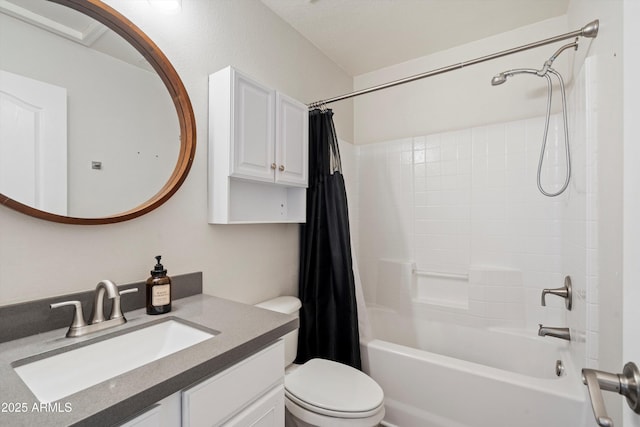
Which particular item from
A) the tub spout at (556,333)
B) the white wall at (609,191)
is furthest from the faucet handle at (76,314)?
the tub spout at (556,333)

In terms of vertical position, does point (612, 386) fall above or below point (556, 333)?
above

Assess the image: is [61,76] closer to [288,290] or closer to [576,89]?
[288,290]

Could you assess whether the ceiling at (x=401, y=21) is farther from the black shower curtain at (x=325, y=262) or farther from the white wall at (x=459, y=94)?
the black shower curtain at (x=325, y=262)

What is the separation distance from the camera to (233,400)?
0.78 meters

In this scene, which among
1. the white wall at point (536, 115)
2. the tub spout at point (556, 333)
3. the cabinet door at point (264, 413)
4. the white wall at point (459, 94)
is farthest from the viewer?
the white wall at point (459, 94)

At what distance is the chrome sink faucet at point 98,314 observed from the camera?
2.80 feet

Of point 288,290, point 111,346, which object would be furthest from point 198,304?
point 288,290

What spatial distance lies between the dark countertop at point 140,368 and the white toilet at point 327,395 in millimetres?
520

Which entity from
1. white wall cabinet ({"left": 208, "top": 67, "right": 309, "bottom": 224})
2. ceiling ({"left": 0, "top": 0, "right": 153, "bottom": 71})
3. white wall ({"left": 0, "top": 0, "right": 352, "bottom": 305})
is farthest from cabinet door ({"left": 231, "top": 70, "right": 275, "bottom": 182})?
ceiling ({"left": 0, "top": 0, "right": 153, "bottom": 71})

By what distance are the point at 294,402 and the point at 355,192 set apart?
1.72m

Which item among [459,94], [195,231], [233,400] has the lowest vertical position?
[233,400]

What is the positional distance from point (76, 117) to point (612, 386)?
1.52m

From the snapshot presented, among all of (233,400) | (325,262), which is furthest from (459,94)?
(233,400)

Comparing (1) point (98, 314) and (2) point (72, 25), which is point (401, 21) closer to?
(2) point (72, 25)
